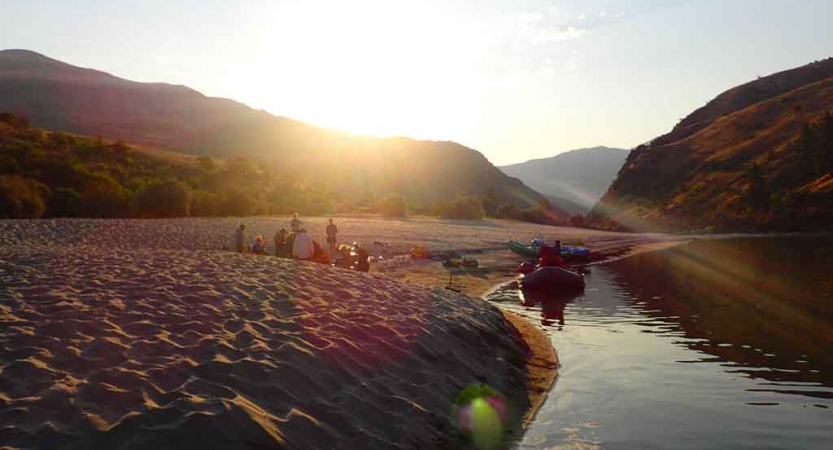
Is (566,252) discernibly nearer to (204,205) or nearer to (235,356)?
(235,356)

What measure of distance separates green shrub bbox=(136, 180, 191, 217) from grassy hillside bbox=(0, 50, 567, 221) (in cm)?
7853

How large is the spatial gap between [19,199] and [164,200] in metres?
12.8

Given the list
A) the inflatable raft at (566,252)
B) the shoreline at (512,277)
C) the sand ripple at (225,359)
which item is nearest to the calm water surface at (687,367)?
the shoreline at (512,277)

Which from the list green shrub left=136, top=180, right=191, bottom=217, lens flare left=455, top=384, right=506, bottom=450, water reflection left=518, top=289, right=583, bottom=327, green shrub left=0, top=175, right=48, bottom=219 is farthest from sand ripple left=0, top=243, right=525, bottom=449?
green shrub left=136, top=180, right=191, bottom=217

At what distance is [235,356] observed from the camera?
324 inches

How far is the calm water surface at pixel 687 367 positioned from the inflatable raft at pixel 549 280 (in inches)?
26.9

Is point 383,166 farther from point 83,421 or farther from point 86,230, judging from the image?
point 83,421

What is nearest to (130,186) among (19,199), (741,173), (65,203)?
(65,203)

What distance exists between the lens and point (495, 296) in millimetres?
23812

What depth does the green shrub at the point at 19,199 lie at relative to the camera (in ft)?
133

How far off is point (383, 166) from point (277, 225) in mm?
120651

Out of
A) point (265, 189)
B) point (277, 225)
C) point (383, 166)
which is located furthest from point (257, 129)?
point (277, 225)

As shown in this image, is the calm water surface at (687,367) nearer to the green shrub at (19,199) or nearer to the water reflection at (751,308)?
the water reflection at (751,308)

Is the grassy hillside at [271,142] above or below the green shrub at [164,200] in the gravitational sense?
above
